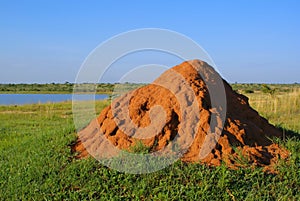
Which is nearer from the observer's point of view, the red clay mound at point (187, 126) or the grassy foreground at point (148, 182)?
the grassy foreground at point (148, 182)

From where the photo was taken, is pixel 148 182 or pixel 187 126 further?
pixel 187 126

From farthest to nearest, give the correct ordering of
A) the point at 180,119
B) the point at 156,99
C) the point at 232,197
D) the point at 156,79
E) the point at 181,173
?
the point at 156,79 < the point at 156,99 < the point at 180,119 < the point at 181,173 < the point at 232,197

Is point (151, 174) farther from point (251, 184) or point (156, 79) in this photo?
point (156, 79)

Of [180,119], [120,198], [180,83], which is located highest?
[180,83]

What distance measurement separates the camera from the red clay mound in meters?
4.67

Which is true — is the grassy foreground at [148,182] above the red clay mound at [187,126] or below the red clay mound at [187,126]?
below

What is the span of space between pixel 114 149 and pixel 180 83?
1.29 metres

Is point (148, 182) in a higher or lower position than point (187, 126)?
lower

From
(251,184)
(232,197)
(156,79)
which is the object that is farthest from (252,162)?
(156,79)

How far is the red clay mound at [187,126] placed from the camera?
4668 millimetres

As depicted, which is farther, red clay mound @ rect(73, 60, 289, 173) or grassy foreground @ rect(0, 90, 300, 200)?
red clay mound @ rect(73, 60, 289, 173)

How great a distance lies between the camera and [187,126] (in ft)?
16.1

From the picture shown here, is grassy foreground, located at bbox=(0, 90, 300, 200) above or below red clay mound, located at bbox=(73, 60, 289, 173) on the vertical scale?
below

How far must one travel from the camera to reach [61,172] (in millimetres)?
4625
